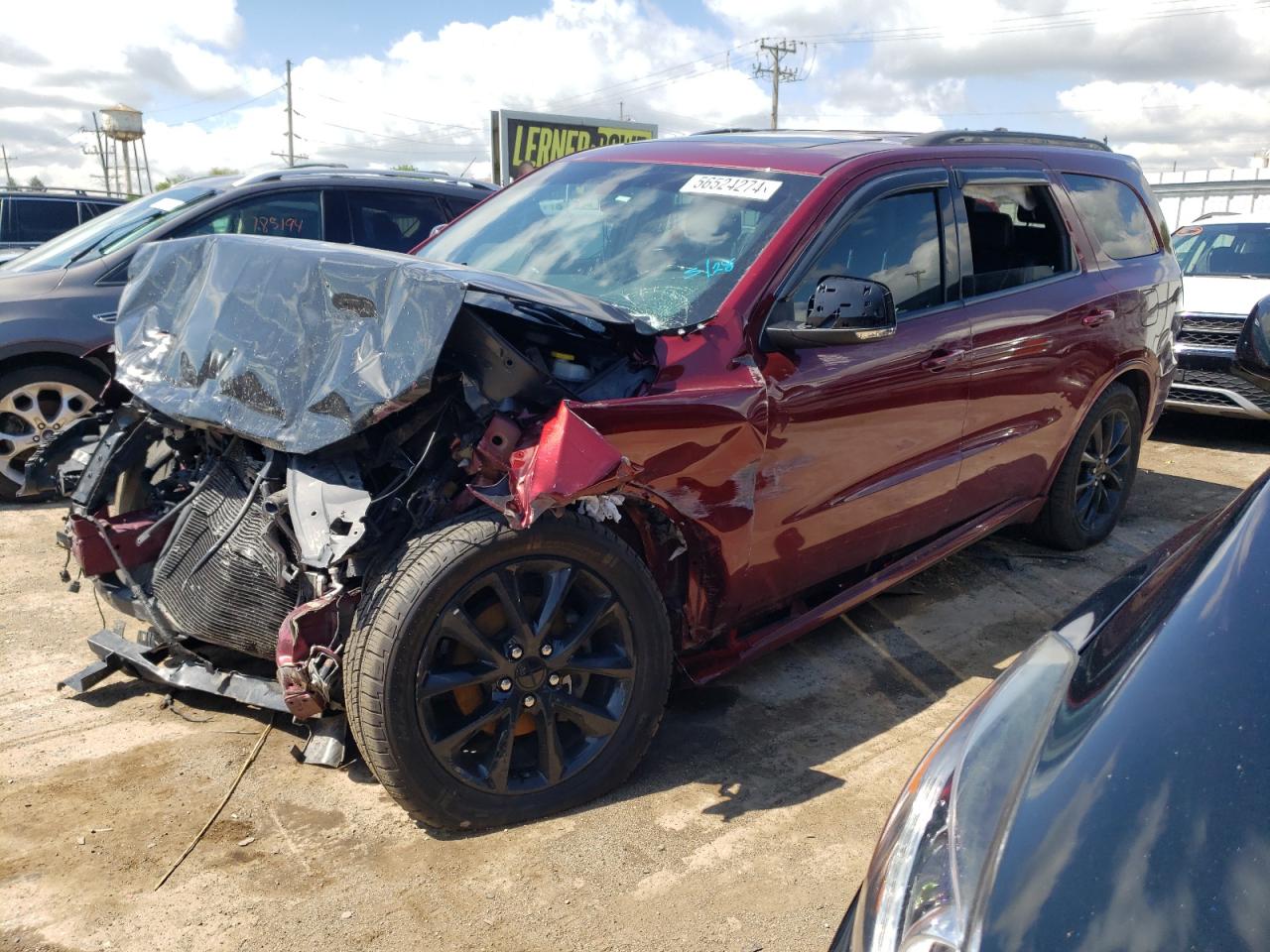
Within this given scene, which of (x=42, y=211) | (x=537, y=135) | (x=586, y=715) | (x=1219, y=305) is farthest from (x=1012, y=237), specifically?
(x=537, y=135)

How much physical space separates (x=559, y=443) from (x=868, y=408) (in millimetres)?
1410

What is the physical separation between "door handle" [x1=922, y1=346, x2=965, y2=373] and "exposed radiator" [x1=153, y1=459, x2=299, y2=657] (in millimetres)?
2367

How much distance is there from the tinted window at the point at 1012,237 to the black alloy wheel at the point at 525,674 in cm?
214

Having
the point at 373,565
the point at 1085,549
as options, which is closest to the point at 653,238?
the point at 373,565

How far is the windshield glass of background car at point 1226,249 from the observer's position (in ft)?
30.2

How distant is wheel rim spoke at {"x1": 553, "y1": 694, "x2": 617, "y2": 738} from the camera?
2.94 meters

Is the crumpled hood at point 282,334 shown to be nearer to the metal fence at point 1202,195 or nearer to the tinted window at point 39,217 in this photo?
the tinted window at point 39,217

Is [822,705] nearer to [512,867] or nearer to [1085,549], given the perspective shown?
[512,867]

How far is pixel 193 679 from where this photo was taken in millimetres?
3217

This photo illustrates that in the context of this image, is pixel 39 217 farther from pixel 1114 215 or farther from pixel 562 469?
pixel 562 469

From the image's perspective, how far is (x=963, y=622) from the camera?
4.57 m

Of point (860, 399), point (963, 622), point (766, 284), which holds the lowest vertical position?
point (963, 622)

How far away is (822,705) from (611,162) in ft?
7.58

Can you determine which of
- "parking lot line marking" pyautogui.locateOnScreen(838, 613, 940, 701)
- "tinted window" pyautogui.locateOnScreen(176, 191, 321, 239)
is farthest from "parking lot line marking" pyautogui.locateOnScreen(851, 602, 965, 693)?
"tinted window" pyautogui.locateOnScreen(176, 191, 321, 239)
